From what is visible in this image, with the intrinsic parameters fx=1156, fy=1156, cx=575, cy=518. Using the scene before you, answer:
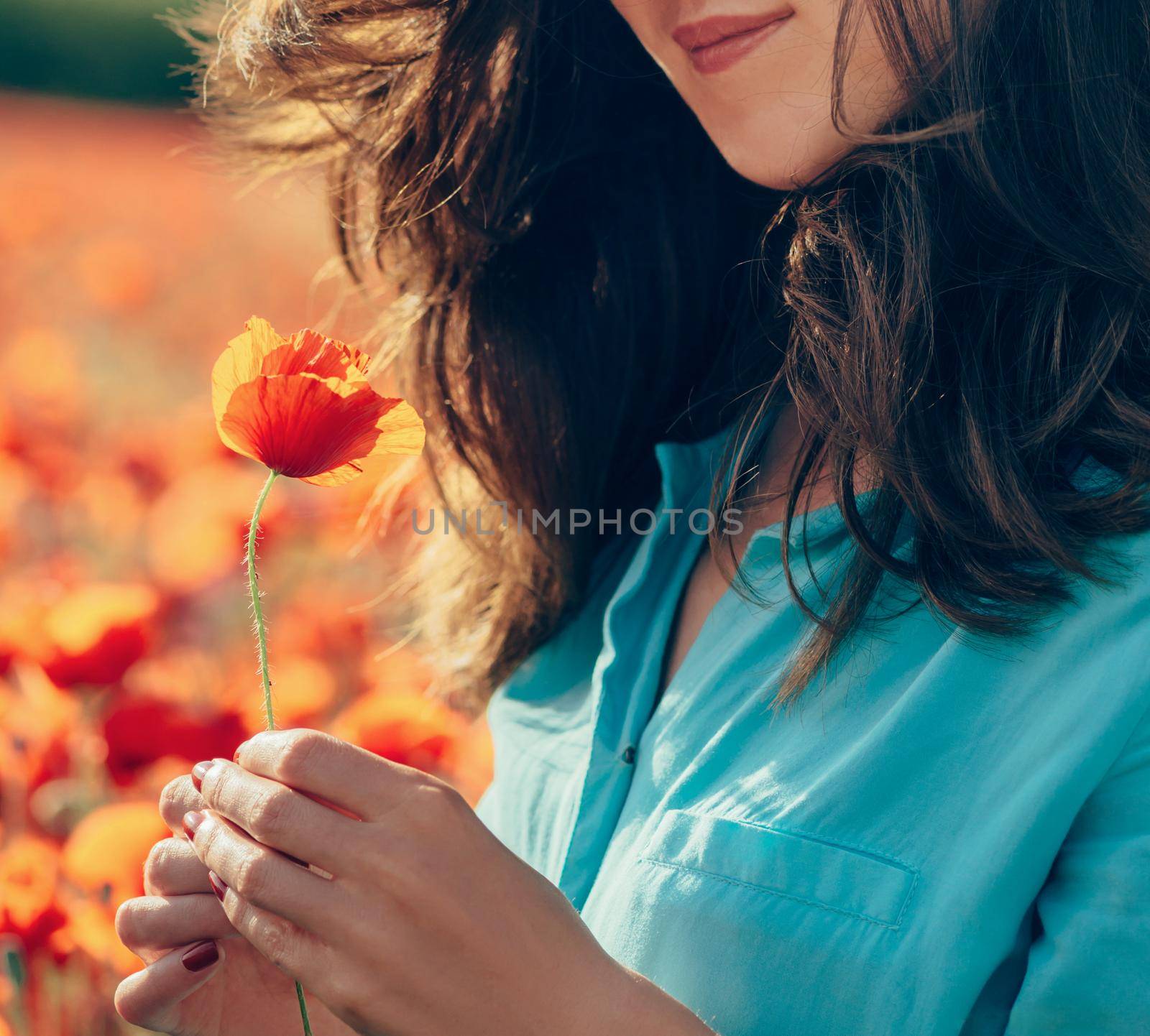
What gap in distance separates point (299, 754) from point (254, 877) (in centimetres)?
6

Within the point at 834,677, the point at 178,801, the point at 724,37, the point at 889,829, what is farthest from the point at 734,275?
the point at 178,801

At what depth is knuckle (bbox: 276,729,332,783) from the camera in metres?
0.57

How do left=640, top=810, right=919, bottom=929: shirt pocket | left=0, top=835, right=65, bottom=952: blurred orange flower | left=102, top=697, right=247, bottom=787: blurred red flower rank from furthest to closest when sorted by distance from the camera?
1. left=102, top=697, right=247, bottom=787: blurred red flower
2. left=0, top=835, right=65, bottom=952: blurred orange flower
3. left=640, top=810, right=919, bottom=929: shirt pocket

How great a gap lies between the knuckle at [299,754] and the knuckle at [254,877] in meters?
0.04

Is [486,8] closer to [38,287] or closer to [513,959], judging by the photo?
[513,959]

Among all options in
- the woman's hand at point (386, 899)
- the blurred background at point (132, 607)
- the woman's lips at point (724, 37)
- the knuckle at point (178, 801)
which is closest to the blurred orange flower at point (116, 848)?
the blurred background at point (132, 607)

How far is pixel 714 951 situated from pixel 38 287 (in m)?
3.14

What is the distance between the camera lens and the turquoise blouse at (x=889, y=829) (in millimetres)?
650

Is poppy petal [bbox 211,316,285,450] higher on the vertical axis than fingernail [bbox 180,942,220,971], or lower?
higher

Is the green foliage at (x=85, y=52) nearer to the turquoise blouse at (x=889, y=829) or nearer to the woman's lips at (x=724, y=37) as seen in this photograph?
the woman's lips at (x=724, y=37)

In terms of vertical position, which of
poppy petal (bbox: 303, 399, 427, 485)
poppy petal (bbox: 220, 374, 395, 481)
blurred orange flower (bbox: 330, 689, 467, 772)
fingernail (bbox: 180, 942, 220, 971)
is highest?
poppy petal (bbox: 220, 374, 395, 481)

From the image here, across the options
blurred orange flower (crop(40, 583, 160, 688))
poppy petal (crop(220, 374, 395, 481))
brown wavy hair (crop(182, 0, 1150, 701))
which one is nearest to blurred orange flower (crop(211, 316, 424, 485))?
poppy petal (crop(220, 374, 395, 481))

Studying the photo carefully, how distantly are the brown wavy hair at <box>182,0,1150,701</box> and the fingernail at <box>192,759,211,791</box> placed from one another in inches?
15.1

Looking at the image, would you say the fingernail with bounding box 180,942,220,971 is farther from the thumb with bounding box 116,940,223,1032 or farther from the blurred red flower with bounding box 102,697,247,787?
the blurred red flower with bounding box 102,697,247,787
